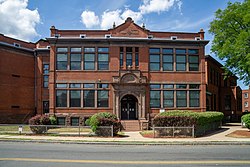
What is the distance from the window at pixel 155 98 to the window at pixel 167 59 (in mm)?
3244

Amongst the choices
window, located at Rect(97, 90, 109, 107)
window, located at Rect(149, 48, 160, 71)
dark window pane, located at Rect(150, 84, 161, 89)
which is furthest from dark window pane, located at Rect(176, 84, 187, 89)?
window, located at Rect(97, 90, 109, 107)

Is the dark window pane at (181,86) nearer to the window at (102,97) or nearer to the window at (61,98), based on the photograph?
the window at (102,97)

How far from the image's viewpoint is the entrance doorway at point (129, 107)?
100 ft

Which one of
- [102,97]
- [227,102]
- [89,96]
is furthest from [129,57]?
[227,102]

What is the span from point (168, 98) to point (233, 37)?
10.5 m

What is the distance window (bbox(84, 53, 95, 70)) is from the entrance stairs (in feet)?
26.1

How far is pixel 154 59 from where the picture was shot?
101ft

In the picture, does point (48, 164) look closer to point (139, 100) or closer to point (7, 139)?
point (7, 139)

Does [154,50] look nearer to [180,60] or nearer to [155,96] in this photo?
[180,60]

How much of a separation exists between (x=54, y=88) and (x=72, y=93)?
2312mm

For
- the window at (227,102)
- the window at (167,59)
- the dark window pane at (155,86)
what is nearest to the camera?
the dark window pane at (155,86)

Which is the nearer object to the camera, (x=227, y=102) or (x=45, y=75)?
(x=45, y=75)

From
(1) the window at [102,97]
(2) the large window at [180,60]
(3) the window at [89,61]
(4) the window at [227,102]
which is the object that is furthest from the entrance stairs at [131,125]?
(4) the window at [227,102]

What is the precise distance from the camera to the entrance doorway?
30.6 metres
